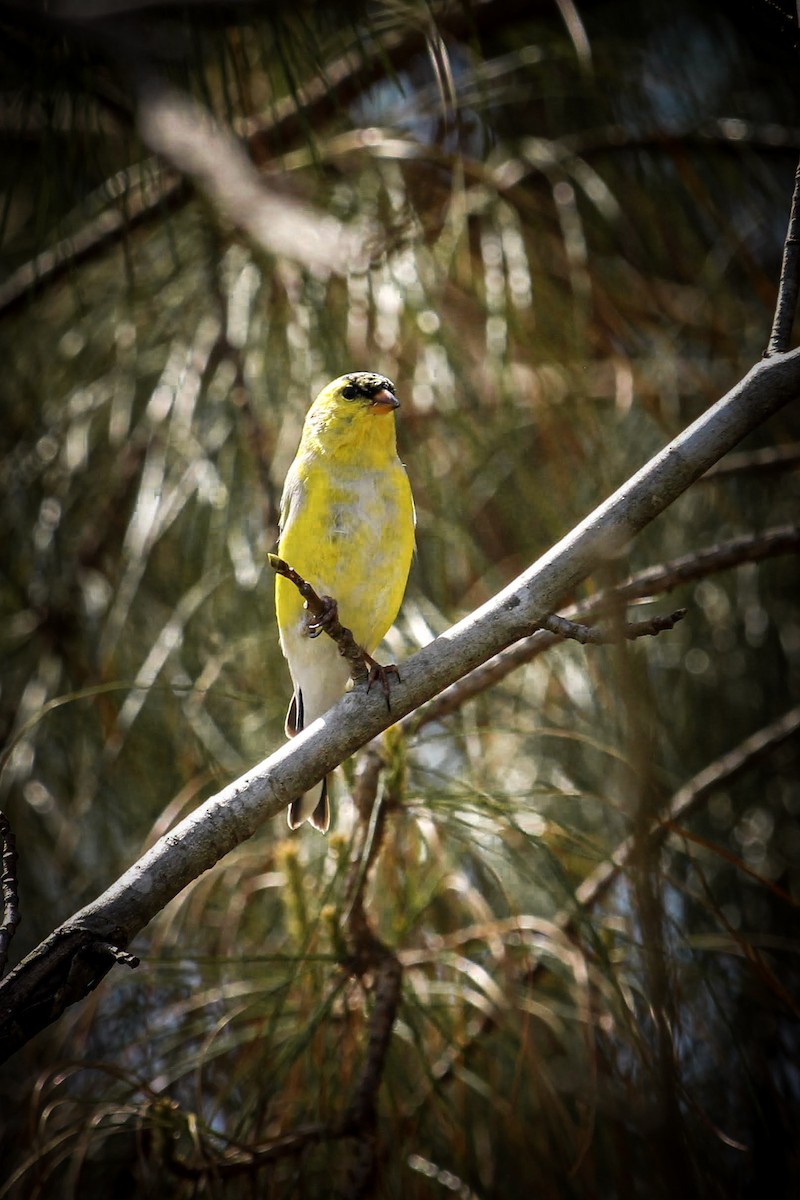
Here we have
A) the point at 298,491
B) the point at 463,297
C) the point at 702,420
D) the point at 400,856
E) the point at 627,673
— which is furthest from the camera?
the point at 463,297

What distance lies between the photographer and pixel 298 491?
1906 mm

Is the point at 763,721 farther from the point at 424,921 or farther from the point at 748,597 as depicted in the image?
the point at 424,921

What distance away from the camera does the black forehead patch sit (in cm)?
183

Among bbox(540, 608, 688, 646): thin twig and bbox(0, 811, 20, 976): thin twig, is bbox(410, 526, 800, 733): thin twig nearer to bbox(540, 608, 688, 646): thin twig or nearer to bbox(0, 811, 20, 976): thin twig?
bbox(540, 608, 688, 646): thin twig

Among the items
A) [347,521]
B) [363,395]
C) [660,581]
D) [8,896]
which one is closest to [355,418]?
[363,395]

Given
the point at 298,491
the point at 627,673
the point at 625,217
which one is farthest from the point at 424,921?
the point at 625,217

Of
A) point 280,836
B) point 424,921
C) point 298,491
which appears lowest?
point 424,921

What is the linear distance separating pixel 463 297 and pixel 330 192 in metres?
0.37

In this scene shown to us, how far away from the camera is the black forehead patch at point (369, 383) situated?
6.02 ft

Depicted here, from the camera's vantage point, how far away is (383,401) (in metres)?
1.82

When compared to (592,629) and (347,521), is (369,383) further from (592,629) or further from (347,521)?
(592,629)

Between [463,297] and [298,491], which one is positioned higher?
[463,297]

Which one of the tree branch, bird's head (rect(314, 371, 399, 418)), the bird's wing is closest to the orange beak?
bird's head (rect(314, 371, 399, 418))

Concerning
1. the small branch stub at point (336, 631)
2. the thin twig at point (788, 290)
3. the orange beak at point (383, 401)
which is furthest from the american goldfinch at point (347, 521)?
the thin twig at point (788, 290)
